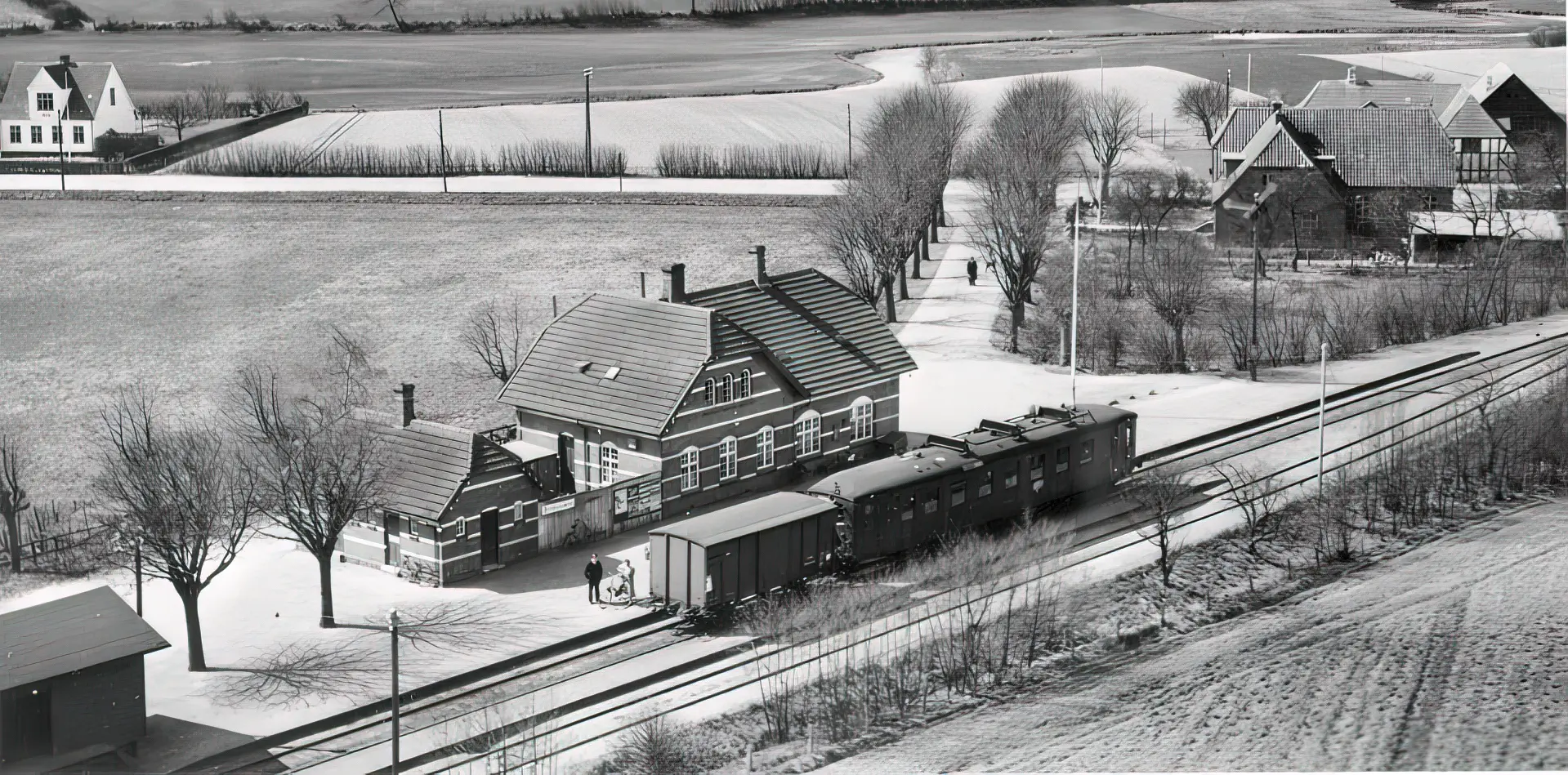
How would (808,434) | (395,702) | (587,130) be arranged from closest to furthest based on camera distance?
(395,702) < (808,434) < (587,130)

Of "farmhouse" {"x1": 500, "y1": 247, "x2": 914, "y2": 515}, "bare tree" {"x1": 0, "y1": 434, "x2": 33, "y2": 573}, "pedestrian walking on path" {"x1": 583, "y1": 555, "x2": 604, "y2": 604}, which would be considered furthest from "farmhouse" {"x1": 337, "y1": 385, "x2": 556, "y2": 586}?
"bare tree" {"x1": 0, "y1": 434, "x2": 33, "y2": 573}

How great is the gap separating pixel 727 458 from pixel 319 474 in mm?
14669

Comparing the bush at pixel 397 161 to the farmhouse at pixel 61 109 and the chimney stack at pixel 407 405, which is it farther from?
the chimney stack at pixel 407 405

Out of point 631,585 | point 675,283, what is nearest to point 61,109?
point 675,283

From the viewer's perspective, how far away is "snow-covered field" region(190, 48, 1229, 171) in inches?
4104

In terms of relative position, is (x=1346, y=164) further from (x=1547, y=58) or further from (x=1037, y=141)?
(x=1547, y=58)

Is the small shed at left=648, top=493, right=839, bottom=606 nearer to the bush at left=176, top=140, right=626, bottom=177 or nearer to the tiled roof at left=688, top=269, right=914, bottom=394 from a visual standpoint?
the tiled roof at left=688, top=269, right=914, bottom=394

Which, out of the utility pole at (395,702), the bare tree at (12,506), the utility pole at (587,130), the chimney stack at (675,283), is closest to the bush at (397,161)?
the utility pole at (587,130)

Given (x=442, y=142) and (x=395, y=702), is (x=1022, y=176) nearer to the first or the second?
(x=442, y=142)

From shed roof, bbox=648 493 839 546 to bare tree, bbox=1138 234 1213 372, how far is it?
29.7 m

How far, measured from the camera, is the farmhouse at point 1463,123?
10681 centimetres

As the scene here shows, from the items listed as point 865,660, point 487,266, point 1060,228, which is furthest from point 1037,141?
point 865,660

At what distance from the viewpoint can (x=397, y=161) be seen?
104875 mm

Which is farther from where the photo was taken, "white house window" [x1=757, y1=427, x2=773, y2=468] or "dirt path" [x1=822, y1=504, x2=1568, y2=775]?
"white house window" [x1=757, y1=427, x2=773, y2=468]
